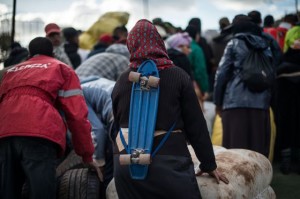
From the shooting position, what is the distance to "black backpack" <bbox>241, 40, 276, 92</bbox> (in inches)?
218

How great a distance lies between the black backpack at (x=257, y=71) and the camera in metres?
5.53

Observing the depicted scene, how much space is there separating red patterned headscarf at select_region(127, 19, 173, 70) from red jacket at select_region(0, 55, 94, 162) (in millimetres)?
895

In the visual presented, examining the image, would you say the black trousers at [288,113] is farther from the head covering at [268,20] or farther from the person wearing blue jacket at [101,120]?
the head covering at [268,20]

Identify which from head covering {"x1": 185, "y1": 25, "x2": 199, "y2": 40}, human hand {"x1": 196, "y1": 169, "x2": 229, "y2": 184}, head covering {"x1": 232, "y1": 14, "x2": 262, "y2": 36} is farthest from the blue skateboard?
head covering {"x1": 185, "y1": 25, "x2": 199, "y2": 40}

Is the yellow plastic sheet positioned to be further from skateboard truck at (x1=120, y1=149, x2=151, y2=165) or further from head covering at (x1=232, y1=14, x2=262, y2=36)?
skateboard truck at (x1=120, y1=149, x2=151, y2=165)

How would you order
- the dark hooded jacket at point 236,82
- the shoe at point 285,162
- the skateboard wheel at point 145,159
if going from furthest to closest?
the shoe at point 285,162
the dark hooded jacket at point 236,82
the skateboard wheel at point 145,159

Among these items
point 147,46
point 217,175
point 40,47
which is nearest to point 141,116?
point 147,46

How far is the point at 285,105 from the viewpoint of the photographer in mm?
6859

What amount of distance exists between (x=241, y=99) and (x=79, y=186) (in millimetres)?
2124

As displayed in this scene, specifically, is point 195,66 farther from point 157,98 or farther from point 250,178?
point 157,98

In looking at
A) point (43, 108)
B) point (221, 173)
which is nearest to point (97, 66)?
point (43, 108)

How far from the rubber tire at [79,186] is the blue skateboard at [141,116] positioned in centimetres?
118

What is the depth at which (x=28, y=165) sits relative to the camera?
12.4ft

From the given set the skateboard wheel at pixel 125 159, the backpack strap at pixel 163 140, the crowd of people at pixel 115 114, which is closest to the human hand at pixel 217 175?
the crowd of people at pixel 115 114
